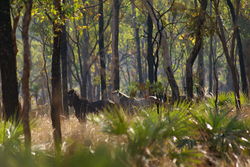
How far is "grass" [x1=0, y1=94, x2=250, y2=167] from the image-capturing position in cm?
546

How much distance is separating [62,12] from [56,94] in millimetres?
2043

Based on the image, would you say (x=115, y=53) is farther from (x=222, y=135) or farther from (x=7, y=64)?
(x=222, y=135)

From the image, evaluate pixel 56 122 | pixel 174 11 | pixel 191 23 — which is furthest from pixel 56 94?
pixel 174 11

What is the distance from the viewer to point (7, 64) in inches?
413

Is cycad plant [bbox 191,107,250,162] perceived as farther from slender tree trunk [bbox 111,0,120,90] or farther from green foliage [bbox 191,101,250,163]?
slender tree trunk [bbox 111,0,120,90]

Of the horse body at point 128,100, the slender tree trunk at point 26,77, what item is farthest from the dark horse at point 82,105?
the slender tree trunk at point 26,77

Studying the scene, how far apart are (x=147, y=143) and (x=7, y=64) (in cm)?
477

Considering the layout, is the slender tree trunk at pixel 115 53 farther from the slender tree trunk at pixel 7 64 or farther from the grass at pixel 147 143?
the slender tree trunk at pixel 7 64

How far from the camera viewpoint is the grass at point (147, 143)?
5.46 m

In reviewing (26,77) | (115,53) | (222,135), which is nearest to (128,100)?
(115,53)

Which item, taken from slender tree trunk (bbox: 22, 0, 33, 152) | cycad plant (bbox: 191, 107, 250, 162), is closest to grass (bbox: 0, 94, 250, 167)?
cycad plant (bbox: 191, 107, 250, 162)

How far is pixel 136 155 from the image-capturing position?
21.6ft

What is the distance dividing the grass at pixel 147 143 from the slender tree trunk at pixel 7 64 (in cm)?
80

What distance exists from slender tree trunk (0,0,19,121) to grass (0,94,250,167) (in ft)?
2.64
